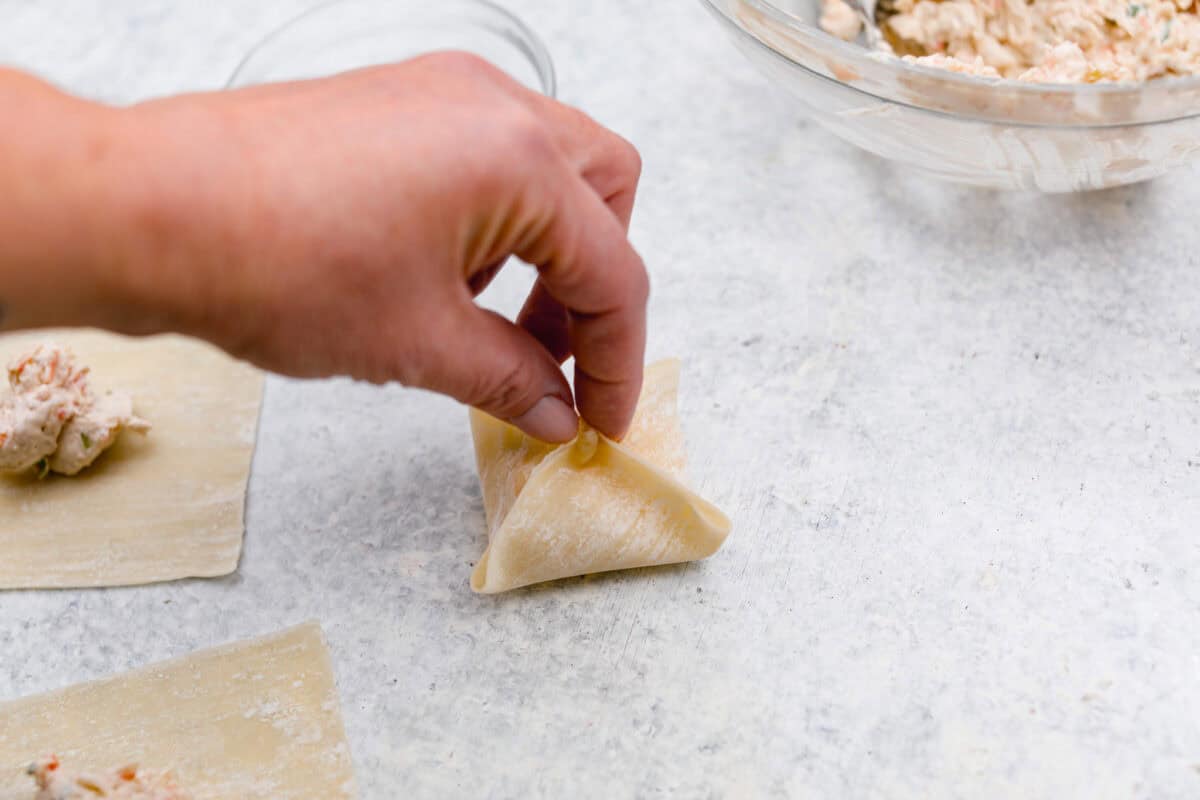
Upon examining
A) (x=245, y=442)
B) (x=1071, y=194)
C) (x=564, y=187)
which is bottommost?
(x=245, y=442)

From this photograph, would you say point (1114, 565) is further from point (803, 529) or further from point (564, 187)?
point (564, 187)

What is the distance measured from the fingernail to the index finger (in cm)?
4

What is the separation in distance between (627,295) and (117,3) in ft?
4.96

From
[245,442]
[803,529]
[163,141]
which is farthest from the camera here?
[245,442]

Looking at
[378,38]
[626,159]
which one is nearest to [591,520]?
[626,159]

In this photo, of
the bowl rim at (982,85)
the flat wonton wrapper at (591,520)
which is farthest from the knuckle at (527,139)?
the bowl rim at (982,85)

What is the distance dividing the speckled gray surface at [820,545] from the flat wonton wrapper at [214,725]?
4cm

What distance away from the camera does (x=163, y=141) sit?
32.9 inches

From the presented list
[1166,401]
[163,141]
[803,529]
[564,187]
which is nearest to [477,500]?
[803,529]

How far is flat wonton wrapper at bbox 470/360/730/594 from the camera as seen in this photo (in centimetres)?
124

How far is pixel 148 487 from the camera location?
4.75 feet

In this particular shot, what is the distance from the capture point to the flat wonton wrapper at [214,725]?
121cm

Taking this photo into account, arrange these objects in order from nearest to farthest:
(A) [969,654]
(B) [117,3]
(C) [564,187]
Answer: (C) [564,187], (A) [969,654], (B) [117,3]

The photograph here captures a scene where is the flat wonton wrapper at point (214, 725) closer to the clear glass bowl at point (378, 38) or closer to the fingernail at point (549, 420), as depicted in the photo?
the fingernail at point (549, 420)
